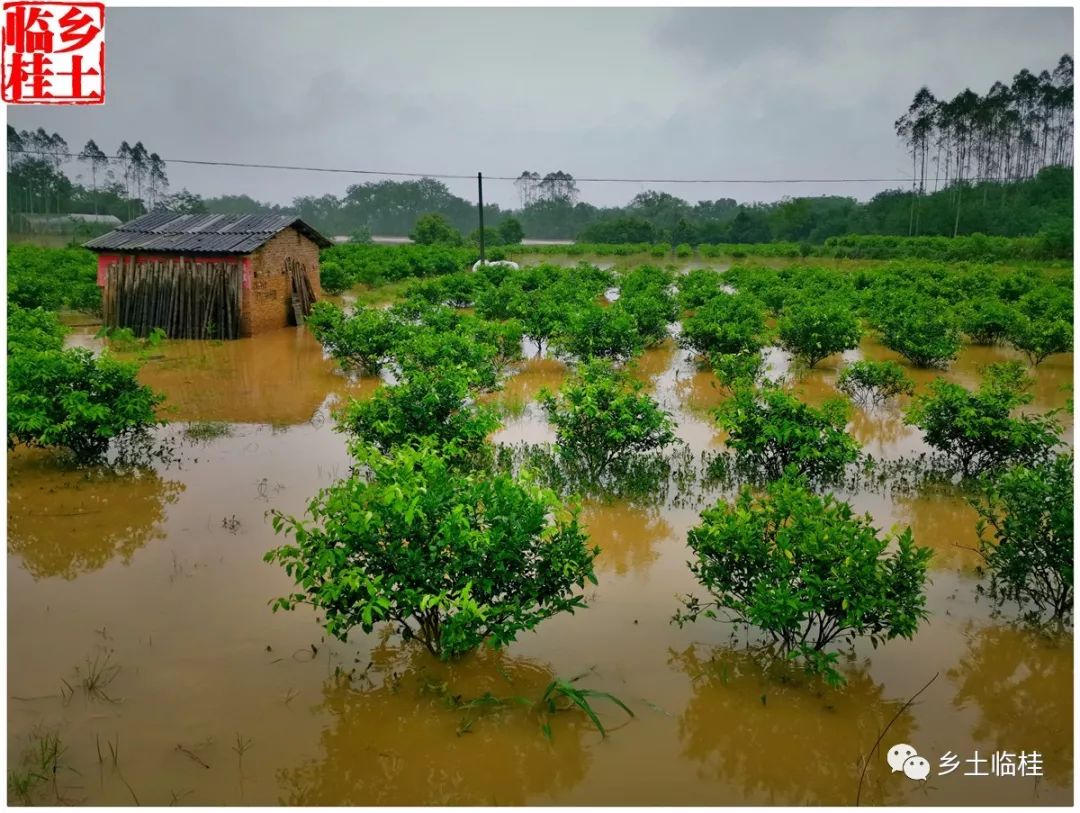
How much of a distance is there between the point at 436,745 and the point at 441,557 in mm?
1152

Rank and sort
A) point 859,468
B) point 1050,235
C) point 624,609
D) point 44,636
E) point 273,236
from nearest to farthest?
1. point 44,636
2. point 624,609
3. point 859,468
4. point 273,236
5. point 1050,235

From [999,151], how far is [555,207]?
40.6 meters

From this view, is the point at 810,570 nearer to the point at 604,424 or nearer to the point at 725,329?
the point at 604,424

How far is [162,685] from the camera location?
5637mm

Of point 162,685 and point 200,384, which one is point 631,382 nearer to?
point 162,685

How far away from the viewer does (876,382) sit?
1389 centimetres

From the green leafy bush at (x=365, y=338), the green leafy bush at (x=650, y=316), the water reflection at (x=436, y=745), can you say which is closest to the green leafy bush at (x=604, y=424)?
the water reflection at (x=436, y=745)

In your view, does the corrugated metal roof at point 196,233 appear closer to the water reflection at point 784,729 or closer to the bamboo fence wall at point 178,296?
the bamboo fence wall at point 178,296

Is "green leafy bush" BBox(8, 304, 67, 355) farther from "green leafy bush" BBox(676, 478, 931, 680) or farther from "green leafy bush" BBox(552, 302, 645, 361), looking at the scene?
"green leafy bush" BBox(676, 478, 931, 680)

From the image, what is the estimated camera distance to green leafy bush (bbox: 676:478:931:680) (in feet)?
17.6

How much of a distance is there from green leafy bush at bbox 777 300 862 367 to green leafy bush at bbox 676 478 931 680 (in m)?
11.4

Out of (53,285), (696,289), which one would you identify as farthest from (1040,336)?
(53,285)

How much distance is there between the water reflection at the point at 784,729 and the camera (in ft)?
15.8

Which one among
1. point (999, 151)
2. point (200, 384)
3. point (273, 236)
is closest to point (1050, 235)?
point (999, 151)
